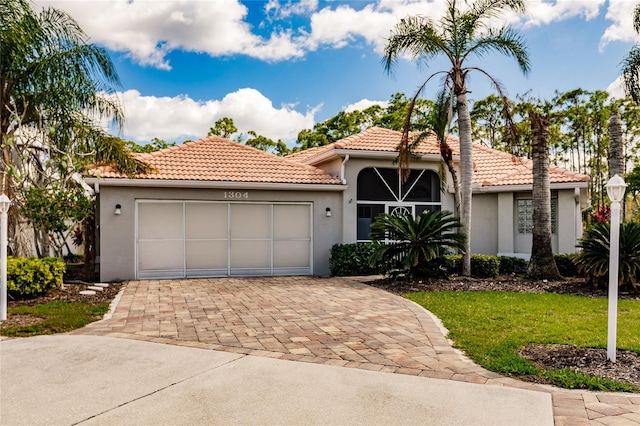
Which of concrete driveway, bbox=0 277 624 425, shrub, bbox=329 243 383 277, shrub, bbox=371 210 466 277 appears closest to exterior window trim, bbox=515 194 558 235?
shrub, bbox=371 210 466 277

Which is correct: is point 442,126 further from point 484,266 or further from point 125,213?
point 125,213

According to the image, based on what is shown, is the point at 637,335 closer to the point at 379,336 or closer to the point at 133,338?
the point at 379,336

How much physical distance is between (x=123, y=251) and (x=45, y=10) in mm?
6847

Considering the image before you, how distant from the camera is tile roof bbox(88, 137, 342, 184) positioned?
1495 cm

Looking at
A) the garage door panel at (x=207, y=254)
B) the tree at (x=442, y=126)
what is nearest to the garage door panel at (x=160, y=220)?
the garage door panel at (x=207, y=254)

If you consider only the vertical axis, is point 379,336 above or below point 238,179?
below

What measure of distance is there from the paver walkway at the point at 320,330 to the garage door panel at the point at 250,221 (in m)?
3.51

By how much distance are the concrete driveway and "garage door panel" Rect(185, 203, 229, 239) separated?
632 cm

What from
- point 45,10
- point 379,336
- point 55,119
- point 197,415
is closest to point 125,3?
point 45,10

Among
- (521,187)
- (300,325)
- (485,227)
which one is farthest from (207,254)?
(521,187)

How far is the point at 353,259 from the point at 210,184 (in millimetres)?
5001

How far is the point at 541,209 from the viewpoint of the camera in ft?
46.8

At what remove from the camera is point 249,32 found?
55.5 feet

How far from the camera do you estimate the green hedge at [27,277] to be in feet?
35.2
